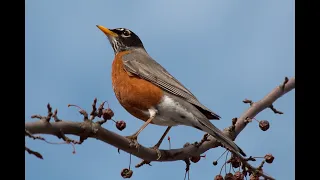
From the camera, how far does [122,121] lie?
10.3ft

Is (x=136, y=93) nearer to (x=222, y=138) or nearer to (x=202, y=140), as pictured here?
(x=202, y=140)

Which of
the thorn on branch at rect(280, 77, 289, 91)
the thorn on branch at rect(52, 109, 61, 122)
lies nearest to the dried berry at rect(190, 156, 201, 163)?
the thorn on branch at rect(280, 77, 289, 91)

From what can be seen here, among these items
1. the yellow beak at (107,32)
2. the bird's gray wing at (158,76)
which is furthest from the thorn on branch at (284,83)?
the yellow beak at (107,32)

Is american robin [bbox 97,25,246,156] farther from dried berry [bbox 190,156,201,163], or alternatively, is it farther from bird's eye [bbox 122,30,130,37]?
bird's eye [bbox 122,30,130,37]

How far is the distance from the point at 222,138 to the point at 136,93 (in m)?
1.02

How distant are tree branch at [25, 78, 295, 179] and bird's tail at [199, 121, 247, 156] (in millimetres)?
80

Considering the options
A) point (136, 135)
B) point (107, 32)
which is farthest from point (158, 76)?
point (136, 135)

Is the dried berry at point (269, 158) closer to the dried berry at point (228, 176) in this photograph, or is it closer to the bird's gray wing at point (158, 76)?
the dried berry at point (228, 176)

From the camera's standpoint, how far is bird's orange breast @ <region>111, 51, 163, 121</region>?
3.95 meters
